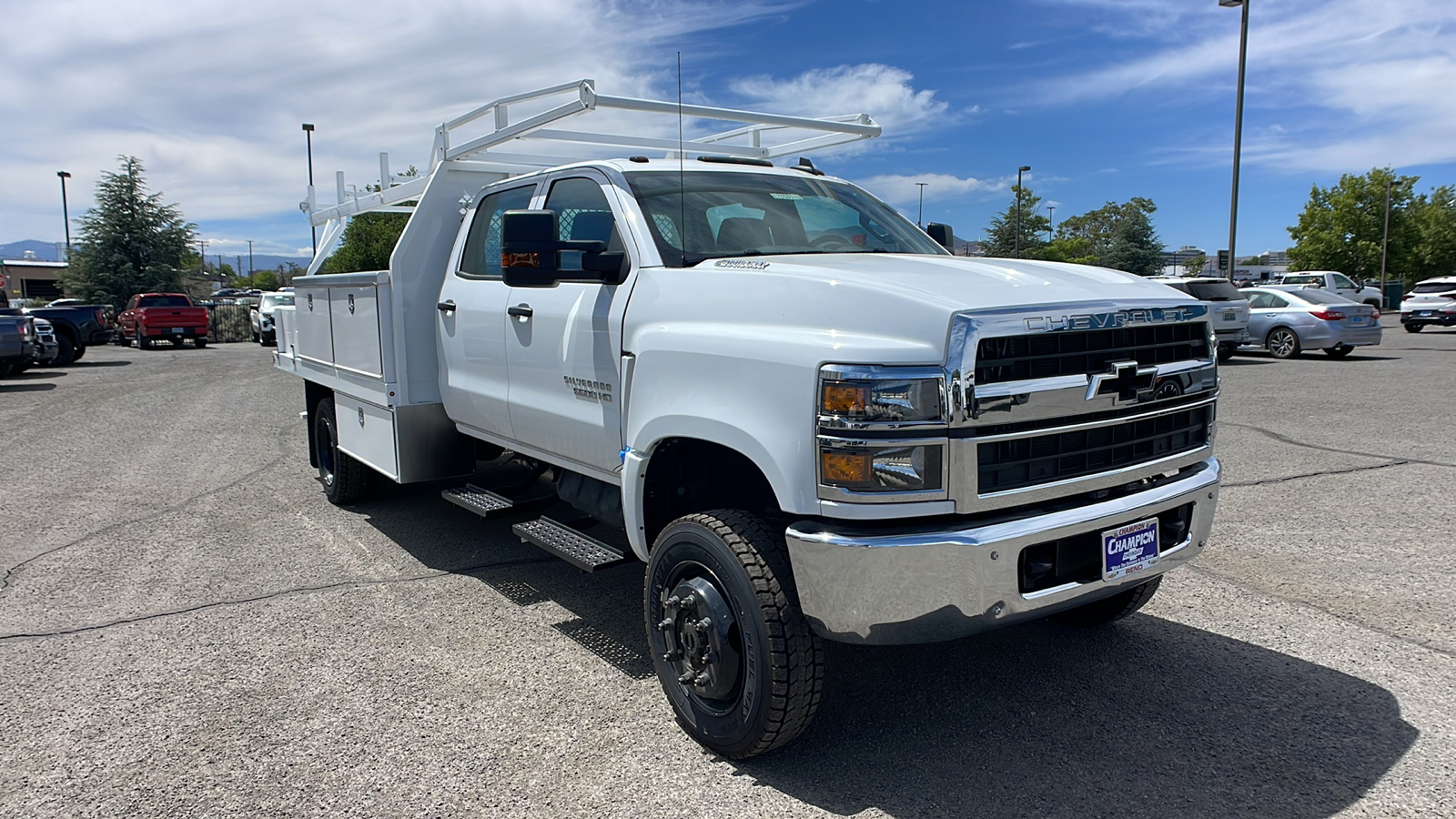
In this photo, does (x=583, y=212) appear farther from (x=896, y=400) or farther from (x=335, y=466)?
(x=335, y=466)

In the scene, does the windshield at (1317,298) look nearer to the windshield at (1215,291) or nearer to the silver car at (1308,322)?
the silver car at (1308,322)

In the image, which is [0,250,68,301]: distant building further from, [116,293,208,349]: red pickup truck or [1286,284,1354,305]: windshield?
[1286,284,1354,305]: windshield

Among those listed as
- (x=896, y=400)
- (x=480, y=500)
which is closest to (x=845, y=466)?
(x=896, y=400)

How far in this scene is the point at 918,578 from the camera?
2828 millimetres

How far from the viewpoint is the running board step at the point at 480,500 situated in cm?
507

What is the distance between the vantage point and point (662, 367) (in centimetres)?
356

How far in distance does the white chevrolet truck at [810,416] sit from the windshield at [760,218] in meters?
0.02

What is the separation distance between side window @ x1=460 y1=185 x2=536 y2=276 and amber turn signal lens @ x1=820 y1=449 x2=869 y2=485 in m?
2.75

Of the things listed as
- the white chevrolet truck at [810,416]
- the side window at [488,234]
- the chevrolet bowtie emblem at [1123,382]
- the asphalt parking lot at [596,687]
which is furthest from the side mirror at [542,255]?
the chevrolet bowtie emblem at [1123,382]

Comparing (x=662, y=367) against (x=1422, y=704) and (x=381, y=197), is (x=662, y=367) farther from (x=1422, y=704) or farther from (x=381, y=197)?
(x=381, y=197)

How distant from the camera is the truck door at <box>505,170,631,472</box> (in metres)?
3.99

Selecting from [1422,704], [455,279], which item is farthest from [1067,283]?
[455,279]

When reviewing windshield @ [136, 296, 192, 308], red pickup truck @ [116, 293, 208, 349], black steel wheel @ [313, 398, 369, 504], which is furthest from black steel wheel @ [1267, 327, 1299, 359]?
windshield @ [136, 296, 192, 308]

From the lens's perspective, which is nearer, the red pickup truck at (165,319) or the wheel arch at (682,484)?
the wheel arch at (682,484)
